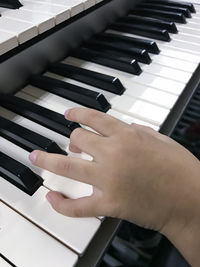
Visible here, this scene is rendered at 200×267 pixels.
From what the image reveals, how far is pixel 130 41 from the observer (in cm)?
101

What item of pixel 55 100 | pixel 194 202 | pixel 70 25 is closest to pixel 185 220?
pixel 194 202

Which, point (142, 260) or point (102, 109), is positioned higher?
point (102, 109)

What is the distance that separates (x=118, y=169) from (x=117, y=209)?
64 millimetres

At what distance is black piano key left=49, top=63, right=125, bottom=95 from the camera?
2.61 ft

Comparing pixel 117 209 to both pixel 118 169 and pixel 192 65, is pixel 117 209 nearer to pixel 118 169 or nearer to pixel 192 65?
pixel 118 169

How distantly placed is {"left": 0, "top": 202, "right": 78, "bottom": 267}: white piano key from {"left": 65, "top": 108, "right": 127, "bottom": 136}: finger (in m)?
Result: 0.20

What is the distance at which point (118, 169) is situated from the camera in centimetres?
49

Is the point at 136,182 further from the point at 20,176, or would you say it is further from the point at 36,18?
the point at 36,18

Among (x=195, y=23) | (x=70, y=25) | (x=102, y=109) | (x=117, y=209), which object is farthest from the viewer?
(x=195, y=23)

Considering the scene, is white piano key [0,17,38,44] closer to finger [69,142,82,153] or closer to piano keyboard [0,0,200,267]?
piano keyboard [0,0,200,267]

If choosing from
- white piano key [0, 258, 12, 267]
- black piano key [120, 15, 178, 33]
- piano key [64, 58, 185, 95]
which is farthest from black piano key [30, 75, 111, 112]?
black piano key [120, 15, 178, 33]

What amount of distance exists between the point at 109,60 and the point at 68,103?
0.24 meters

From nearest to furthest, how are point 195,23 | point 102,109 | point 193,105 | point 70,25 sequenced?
point 102,109, point 70,25, point 195,23, point 193,105

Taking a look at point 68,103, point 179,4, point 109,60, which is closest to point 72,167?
point 68,103
